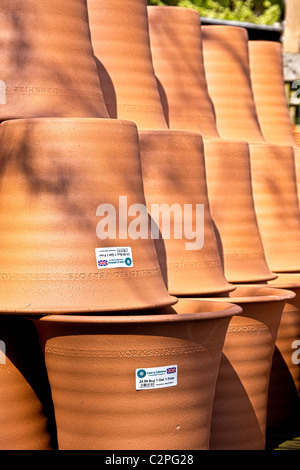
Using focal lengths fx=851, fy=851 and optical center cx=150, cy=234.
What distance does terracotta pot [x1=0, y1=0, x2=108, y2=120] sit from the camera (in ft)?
10.8

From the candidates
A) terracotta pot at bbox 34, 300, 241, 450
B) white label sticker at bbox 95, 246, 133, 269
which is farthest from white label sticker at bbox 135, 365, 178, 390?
white label sticker at bbox 95, 246, 133, 269

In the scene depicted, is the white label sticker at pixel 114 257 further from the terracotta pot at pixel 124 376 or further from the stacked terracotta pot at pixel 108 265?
the terracotta pot at pixel 124 376

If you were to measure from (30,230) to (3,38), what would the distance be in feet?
2.75

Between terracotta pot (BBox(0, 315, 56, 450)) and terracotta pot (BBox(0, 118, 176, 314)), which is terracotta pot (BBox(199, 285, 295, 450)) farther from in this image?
terracotta pot (BBox(0, 315, 56, 450))

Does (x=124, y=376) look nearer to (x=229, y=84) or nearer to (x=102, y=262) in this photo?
(x=102, y=262)

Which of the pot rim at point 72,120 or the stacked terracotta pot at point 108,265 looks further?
the pot rim at point 72,120

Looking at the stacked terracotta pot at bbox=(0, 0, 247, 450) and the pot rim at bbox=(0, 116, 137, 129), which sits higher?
the pot rim at bbox=(0, 116, 137, 129)

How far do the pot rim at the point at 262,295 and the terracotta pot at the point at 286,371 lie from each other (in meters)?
0.38

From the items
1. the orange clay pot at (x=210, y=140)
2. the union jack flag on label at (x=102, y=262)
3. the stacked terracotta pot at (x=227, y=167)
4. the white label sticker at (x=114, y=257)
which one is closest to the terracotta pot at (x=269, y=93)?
the stacked terracotta pot at (x=227, y=167)

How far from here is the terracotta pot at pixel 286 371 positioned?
4262 millimetres

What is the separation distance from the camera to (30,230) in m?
3.00

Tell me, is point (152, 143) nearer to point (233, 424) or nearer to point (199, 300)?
point (199, 300)

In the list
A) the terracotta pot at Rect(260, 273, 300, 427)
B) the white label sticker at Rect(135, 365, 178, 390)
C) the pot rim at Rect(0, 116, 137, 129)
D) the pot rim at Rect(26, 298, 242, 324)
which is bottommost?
the terracotta pot at Rect(260, 273, 300, 427)

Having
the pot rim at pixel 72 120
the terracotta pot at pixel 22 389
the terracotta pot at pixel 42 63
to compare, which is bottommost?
the terracotta pot at pixel 22 389
